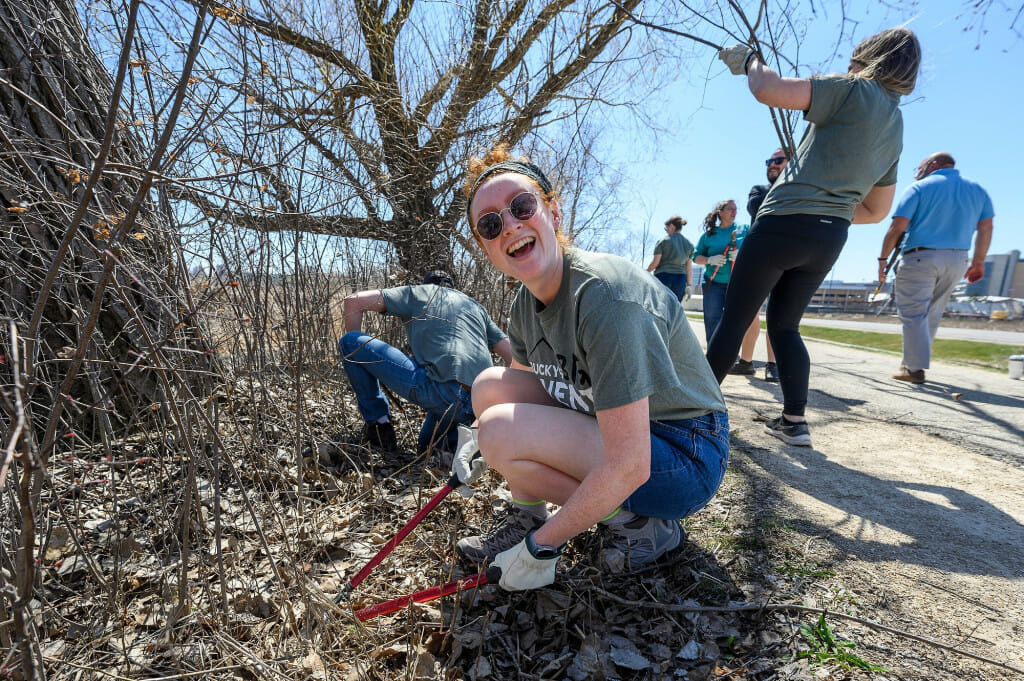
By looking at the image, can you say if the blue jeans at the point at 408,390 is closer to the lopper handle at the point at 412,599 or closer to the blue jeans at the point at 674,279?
the lopper handle at the point at 412,599

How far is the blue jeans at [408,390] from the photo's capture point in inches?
106

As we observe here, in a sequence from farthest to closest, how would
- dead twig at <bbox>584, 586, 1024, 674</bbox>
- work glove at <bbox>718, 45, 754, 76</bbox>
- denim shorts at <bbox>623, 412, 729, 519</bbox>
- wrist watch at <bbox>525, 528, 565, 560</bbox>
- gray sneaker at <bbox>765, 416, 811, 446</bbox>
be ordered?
gray sneaker at <bbox>765, 416, 811, 446</bbox> < work glove at <bbox>718, 45, 754, 76</bbox> < denim shorts at <bbox>623, 412, 729, 519</bbox> < wrist watch at <bbox>525, 528, 565, 560</bbox> < dead twig at <bbox>584, 586, 1024, 674</bbox>

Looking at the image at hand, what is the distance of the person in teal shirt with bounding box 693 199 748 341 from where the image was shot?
4672 mm

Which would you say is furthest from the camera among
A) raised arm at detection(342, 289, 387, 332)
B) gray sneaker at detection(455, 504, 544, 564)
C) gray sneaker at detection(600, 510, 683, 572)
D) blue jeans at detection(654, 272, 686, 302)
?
blue jeans at detection(654, 272, 686, 302)

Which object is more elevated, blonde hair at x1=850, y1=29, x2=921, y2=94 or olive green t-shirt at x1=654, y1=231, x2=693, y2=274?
blonde hair at x1=850, y1=29, x2=921, y2=94

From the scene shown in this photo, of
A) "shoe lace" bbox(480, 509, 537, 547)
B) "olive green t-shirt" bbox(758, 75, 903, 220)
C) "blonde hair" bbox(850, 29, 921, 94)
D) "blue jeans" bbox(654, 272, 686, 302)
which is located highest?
A: "blonde hair" bbox(850, 29, 921, 94)

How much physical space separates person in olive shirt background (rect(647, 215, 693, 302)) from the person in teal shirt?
1.14ft

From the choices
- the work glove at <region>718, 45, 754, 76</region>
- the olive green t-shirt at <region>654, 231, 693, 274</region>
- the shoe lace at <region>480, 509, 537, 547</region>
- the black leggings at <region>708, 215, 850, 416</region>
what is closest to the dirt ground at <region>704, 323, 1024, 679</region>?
the black leggings at <region>708, 215, 850, 416</region>

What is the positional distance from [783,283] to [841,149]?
0.64 metres

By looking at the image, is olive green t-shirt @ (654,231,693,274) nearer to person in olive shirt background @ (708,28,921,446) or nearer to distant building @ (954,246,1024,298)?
person in olive shirt background @ (708,28,921,446)

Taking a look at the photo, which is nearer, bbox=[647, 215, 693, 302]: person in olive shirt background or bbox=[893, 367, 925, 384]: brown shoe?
bbox=[893, 367, 925, 384]: brown shoe

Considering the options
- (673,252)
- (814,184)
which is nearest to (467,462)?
(814,184)

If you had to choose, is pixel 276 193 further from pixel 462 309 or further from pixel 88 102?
pixel 462 309

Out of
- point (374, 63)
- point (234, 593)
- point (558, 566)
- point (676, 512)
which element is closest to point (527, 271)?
point (676, 512)
